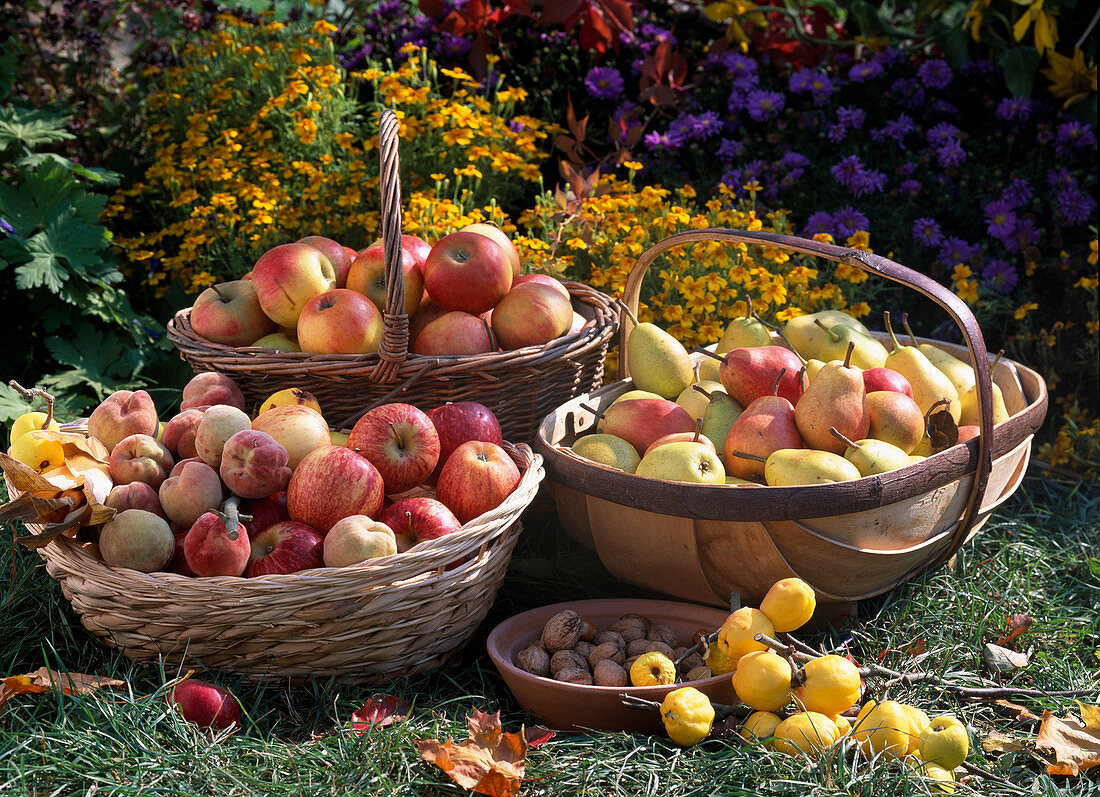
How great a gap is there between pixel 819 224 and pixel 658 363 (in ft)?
4.52

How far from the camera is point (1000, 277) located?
3.62 m

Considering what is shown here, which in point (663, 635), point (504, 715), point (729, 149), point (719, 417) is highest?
point (729, 149)

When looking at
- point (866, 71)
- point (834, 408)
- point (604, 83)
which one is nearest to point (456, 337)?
point (834, 408)

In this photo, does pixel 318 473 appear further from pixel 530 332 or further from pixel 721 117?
pixel 721 117

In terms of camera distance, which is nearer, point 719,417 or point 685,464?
point 685,464

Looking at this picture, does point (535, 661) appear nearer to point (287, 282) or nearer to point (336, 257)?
point (287, 282)

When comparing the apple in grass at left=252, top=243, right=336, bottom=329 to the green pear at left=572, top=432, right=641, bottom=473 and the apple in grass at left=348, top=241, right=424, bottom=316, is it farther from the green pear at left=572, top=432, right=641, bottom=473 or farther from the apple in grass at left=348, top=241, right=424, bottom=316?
the green pear at left=572, top=432, right=641, bottom=473

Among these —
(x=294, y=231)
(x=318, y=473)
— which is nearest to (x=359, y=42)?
(x=294, y=231)

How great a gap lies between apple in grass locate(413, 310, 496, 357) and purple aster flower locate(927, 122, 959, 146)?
94.8 inches

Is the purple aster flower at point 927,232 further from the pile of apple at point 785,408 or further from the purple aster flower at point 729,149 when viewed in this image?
the pile of apple at point 785,408

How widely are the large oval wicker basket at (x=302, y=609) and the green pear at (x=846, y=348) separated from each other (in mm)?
990

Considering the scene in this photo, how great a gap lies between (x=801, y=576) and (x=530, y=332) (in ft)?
3.19

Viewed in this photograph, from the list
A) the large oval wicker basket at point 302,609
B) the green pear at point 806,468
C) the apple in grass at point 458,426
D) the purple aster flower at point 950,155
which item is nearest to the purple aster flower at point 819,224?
the purple aster flower at point 950,155

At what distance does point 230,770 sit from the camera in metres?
1.64
